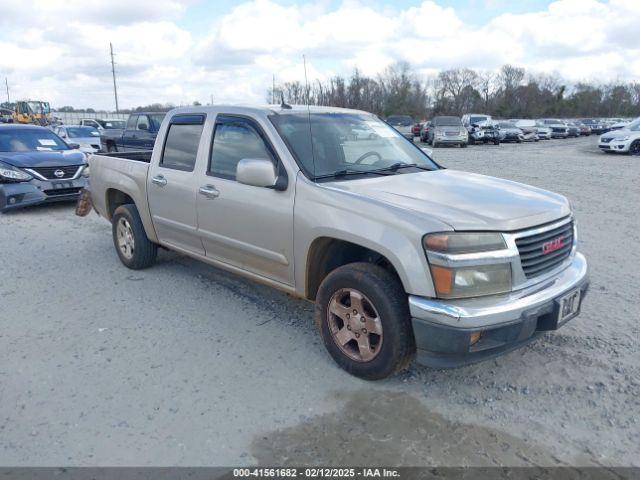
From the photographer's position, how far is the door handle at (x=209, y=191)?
174 inches

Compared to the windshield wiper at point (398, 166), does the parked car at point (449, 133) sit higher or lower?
lower

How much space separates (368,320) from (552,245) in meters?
1.32

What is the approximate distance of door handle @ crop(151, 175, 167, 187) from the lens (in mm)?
5062

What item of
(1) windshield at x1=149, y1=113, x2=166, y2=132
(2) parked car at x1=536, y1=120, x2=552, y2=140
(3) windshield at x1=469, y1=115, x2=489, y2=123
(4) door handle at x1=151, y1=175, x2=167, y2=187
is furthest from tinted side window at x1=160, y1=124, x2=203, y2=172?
(2) parked car at x1=536, y1=120, x2=552, y2=140

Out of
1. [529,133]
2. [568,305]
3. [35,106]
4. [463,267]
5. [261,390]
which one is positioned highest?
[35,106]

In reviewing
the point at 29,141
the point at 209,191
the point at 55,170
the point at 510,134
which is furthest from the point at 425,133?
the point at 209,191

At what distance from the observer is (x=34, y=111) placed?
4278 cm

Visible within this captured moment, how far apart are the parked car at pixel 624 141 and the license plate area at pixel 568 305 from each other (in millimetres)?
21225

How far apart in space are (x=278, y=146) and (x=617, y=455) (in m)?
2.96

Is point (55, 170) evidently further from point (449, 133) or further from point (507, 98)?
point (507, 98)

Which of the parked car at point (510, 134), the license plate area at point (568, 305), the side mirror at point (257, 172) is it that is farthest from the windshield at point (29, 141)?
the parked car at point (510, 134)

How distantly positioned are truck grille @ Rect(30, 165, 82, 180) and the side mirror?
291 inches

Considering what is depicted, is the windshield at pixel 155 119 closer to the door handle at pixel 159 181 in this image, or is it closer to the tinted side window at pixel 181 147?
the tinted side window at pixel 181 147

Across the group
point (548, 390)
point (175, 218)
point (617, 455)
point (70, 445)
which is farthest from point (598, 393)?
point (175, 218)
